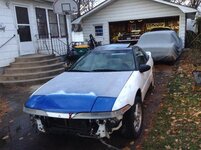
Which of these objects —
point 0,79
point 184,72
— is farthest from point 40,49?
point 184,72

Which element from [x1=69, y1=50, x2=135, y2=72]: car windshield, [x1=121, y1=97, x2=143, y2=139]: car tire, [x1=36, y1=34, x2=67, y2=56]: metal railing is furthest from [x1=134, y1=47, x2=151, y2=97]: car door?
[x1=36, y1=34, x2=67, y2=56]: metal railing

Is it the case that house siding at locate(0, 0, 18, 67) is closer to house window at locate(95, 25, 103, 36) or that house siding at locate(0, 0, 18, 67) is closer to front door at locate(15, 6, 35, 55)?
front door at locate(15, 6, 35, 55)

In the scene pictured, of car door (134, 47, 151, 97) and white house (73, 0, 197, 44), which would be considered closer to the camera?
car door (134, 47, 151, 97)

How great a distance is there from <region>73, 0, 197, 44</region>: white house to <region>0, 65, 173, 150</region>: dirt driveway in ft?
31.8

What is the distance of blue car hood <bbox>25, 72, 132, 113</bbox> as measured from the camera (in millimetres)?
3200

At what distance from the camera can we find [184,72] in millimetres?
8523

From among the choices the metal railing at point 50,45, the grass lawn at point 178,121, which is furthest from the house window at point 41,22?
the grass lawn at point 178,121

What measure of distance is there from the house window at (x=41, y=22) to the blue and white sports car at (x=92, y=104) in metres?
7.69

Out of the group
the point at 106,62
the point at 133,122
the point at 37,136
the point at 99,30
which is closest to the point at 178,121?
the point at 133,122

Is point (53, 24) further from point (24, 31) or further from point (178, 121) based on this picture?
point (178, 121)

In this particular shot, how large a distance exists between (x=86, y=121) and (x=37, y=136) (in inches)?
56.7

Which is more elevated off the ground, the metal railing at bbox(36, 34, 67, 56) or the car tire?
the metal railing at bbox(36, 34, 67, 56)

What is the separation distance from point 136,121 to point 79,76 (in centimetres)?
144

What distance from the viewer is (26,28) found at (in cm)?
1046
